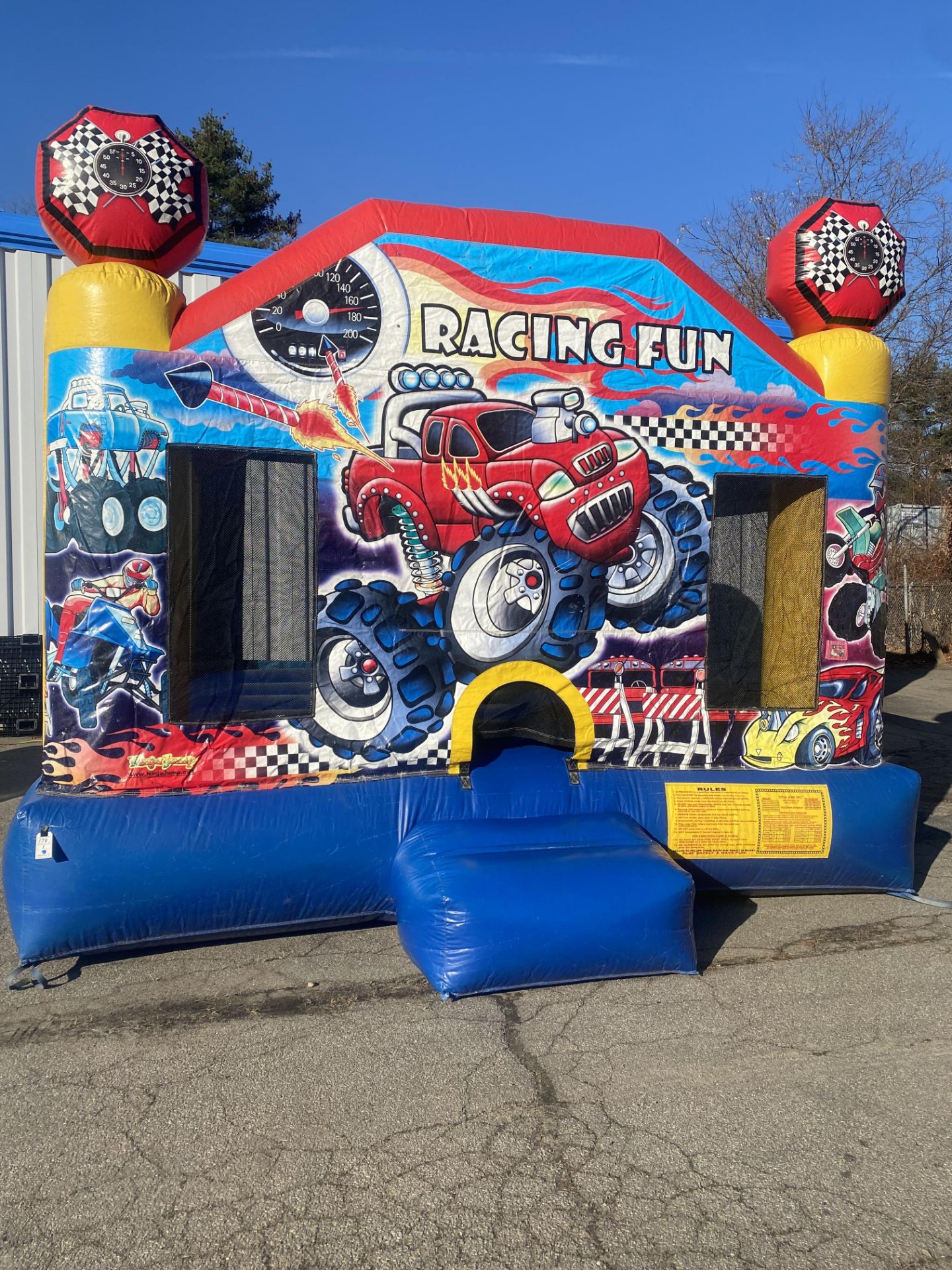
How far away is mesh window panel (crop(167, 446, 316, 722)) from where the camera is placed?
462 cm

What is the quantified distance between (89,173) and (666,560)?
3.20m

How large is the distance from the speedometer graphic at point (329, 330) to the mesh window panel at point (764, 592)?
1.87 meters

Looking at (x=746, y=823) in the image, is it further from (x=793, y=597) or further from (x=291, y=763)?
(x=291, y=763)

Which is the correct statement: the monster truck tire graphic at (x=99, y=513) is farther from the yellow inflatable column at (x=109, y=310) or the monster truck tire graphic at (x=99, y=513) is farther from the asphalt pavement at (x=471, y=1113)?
the asphalt pavement at (x=471, y=1113)

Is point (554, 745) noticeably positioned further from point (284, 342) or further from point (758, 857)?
point (284, 342)

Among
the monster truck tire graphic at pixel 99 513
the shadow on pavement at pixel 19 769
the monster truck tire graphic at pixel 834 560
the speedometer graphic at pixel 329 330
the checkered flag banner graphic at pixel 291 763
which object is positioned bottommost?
the shadow on pavement at pixel 19 769

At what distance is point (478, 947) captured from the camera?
400cm

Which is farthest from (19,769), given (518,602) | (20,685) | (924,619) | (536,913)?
(924,619)

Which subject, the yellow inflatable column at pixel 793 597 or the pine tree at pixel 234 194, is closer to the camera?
the yellow inflatable column at pixel 793 597

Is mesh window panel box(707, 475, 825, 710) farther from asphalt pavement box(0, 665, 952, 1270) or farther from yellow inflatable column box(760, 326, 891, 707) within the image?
asphalt pavement box(0, 665, 952, 1270)

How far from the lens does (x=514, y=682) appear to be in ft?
16.3

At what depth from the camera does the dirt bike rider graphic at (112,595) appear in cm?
447

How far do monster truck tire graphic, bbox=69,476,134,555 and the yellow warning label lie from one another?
9.51 ft

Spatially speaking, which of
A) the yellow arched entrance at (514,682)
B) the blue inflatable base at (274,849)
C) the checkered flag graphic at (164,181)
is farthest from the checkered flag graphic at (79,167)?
the yellow arched entrance at (514,682)
